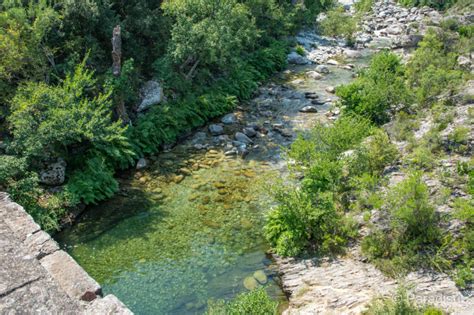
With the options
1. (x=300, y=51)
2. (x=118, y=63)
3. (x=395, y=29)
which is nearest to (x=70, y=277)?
(x=118, y=63)

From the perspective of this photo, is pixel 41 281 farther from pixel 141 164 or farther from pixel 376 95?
pixel 376 95

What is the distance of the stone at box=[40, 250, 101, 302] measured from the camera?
7730mm

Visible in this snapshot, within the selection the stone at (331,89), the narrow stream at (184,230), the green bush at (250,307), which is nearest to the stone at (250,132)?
the narrow stream at (184,230)

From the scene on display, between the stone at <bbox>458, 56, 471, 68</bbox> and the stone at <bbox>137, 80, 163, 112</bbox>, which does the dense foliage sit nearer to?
the stone at <bbox>137, 80, 163, 112</bbox>

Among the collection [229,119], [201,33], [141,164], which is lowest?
[229,119]

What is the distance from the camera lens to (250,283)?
425 inches

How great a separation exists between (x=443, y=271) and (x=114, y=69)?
1359 centimetres

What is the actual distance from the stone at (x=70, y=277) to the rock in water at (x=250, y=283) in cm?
409

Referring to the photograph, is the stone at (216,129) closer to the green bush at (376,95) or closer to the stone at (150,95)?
the stone at (150,95)

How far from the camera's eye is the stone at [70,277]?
25.4 ft

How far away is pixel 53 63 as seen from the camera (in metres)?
16.4

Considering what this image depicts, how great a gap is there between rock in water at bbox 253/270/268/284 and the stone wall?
4308 millimetres

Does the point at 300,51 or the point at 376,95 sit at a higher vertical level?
the point at 376,95

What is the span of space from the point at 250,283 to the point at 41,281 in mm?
5072
